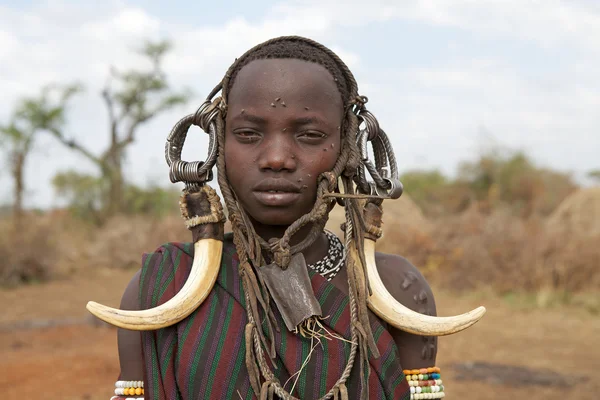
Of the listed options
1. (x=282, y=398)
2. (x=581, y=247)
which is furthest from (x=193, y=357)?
(x=581, y=247)

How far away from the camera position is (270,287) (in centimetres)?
182

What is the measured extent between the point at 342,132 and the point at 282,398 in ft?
2.59

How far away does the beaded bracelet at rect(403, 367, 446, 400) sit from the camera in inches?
73.9

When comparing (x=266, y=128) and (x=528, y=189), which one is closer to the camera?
(x=266, y=128)

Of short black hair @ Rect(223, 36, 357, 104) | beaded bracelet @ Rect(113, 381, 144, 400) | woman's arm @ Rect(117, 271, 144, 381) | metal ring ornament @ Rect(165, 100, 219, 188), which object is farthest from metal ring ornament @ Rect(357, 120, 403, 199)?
beaded bracelet @ Rect(113, 381, 144, 400)

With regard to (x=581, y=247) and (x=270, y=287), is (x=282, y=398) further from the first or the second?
(x=581, y=247)

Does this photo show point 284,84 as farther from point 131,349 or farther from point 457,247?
point 457,247

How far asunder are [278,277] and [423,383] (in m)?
0.54

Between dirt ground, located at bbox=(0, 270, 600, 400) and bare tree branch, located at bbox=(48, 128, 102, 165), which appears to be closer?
dirt ground, located at bbox=(0, 270, 600, 400)

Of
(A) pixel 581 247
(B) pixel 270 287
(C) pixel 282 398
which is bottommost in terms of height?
(C) pixel 282 398

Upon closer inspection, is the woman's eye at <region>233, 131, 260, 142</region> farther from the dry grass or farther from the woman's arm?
the dry grass

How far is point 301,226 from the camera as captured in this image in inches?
73.0

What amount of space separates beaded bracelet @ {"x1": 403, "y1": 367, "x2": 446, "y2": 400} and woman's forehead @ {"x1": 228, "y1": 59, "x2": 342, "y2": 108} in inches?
32.7

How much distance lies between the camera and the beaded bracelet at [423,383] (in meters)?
1.88
